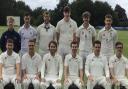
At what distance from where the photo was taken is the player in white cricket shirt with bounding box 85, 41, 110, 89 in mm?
11656

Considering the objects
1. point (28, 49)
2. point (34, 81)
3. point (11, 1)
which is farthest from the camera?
point (11, 1)

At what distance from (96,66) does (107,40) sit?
133 centimetres

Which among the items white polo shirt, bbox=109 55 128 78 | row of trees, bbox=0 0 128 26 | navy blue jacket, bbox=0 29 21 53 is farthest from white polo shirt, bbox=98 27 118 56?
row of trees, bbox=0 0 128 26

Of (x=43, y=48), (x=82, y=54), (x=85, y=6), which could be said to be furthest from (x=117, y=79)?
(x=85, y=6)

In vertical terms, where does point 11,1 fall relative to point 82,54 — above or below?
above

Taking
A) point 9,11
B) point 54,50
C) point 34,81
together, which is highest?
→ point 9,11

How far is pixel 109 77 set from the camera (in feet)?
38.5

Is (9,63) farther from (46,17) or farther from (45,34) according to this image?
(46,17)

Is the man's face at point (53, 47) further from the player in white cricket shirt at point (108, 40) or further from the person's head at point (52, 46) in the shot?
the player in white cricket shirt at point (108, 40)

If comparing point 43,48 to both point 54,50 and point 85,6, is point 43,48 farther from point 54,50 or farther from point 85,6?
point 85,6

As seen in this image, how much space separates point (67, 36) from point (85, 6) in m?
78.8

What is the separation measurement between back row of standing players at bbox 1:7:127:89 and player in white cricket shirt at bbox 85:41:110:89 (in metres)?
0.83

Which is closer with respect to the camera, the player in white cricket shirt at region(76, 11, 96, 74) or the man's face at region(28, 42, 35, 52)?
the man's face at region(28, 42, 35, 52)

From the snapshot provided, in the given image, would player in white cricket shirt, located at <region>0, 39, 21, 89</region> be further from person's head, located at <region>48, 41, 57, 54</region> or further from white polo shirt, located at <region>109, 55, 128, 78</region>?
white polo shirt, located at <region>109, 55, 128, 78</region>
